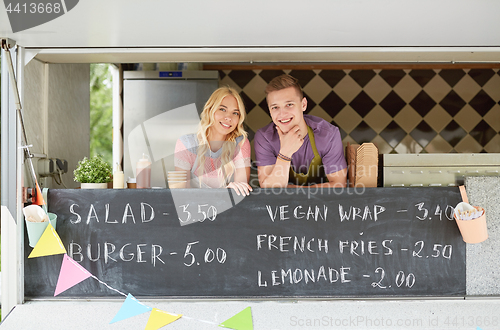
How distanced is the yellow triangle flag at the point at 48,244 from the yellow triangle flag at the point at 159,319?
58 cm

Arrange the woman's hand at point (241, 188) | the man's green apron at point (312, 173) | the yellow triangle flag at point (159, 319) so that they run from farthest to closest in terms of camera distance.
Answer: the man's green apron at point (312, 173) < the woman's hand at point (241, 188) < the yellow triangle flag at point (159, 319)

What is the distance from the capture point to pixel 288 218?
193 cm

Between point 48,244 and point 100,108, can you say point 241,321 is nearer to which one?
point 48,244

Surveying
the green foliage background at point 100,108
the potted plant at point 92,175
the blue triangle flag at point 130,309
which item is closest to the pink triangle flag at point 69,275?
the blue triangle flag at point 130,309

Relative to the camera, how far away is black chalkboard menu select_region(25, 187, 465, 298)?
75.8 inches

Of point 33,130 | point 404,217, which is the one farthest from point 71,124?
point 404,217

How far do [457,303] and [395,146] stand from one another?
2.01 metres

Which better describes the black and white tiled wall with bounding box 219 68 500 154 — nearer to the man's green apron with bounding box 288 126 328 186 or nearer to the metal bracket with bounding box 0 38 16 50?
the man's green apron with bounding box 288 126 328 186

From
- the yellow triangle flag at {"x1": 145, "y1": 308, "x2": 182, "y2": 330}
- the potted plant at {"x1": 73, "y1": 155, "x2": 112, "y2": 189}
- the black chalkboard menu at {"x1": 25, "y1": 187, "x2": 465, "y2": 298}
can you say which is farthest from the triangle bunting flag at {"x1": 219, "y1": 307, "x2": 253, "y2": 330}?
the potted plant at {"x1": 73, "y1": 155, "x2": 112, "y2": 189}

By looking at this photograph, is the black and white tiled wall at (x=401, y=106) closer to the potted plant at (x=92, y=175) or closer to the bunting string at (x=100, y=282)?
the potted plant at (x=92, y=175)

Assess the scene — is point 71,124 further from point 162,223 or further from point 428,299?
point 428,299

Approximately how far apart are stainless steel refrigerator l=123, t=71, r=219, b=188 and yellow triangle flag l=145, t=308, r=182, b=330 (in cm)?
135

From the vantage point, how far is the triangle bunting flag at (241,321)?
1809 millimetres

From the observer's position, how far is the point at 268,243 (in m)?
1.93
